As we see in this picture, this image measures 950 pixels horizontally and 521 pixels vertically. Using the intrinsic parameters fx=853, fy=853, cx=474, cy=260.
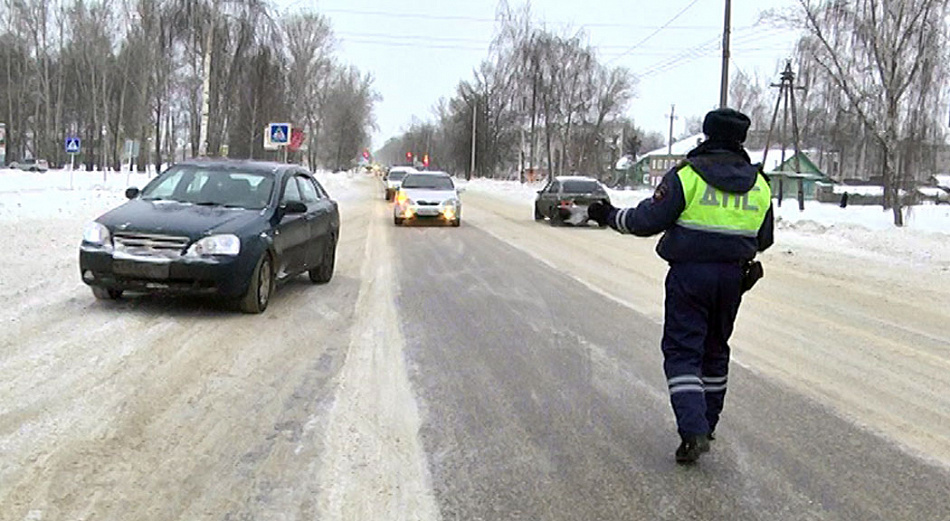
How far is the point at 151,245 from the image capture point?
304 inches

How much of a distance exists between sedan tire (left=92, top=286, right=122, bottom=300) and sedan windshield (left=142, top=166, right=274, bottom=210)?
44.7 inches

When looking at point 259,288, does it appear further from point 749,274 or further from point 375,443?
point 749,274

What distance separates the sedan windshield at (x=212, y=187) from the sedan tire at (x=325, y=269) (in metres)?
1.53

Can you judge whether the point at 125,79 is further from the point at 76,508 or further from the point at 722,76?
the point at 76,508

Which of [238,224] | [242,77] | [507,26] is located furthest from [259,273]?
[507,26]

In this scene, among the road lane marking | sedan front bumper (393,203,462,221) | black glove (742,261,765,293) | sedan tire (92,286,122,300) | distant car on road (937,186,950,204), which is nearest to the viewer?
the road lane marking

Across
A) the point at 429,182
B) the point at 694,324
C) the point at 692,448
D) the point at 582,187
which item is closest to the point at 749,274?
the point at 694,324

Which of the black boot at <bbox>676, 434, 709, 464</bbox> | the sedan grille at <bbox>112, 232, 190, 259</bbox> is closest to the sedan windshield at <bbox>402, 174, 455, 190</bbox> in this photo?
the sedan grille at <bbox>112, 232, 190, 259</bbox>

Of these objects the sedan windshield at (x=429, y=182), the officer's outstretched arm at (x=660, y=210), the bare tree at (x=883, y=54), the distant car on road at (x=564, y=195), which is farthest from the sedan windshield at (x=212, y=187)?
the bare tree at (x=883, y=54)

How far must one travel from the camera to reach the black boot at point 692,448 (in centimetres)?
431

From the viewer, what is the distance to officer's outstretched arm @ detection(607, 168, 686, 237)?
14.1 ft

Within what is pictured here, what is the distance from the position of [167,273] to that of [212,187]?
179 cm

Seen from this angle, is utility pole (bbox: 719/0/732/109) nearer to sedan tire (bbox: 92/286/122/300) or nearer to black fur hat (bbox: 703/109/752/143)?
sedan tire (bbox: 92/286/122/300)

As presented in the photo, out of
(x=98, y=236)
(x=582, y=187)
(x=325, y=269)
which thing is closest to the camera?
(x=98, y=236)
